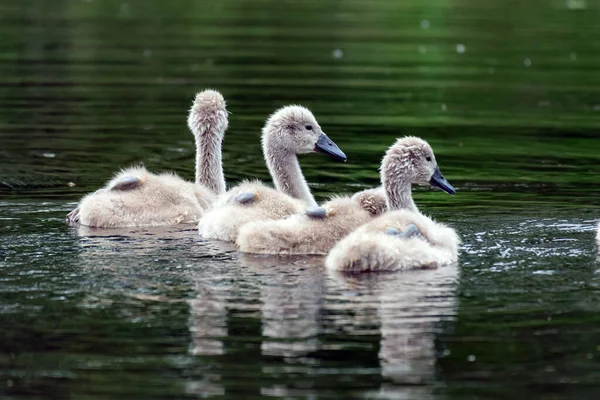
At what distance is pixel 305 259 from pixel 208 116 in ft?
12.0

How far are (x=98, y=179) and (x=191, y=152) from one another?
2531 mm

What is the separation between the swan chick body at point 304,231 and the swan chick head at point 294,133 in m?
2.01

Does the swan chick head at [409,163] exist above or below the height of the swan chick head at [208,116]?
below

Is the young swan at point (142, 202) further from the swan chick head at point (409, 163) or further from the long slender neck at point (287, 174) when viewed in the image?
the swan chick head at point (409, 163)

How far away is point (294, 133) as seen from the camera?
13.3 meters

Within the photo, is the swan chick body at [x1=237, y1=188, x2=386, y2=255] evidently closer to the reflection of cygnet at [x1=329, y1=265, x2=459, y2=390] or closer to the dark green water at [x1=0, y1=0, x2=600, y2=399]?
the dark green water at [x1=0, y1=0, x2=600, y2=399]

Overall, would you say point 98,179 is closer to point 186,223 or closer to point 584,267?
point 186,223

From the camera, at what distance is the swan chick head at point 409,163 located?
11805 millimetres

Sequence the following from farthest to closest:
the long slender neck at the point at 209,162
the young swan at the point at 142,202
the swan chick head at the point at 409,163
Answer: the long slender neck at the point at 209,162 < the young swan at the point at 142,202 < the swan chick head at the point at 409,163

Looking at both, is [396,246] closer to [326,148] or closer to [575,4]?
[326,148]

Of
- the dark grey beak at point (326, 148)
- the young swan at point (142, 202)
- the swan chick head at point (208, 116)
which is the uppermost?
the swan chick head at point (208, 116)

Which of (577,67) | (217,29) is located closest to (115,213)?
(577,67)

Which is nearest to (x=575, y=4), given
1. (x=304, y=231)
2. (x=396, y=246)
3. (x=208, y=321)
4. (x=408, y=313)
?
(x=304, y=231)

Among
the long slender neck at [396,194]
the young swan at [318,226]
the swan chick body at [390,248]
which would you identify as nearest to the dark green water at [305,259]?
the swan chick body at [390,248]
